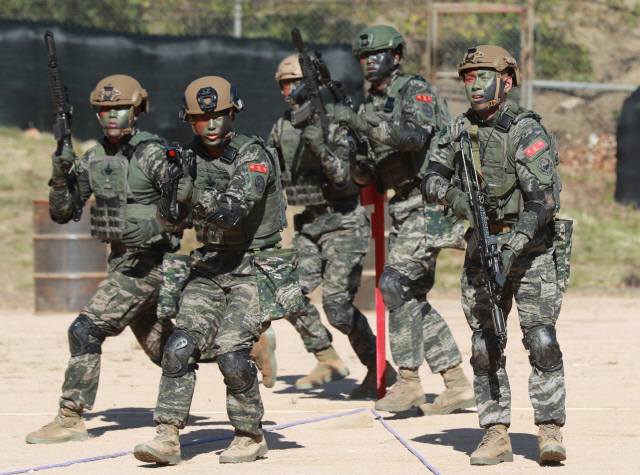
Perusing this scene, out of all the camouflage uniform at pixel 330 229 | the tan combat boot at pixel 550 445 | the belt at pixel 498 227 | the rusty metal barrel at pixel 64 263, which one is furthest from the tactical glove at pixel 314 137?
the rusty metal barrel at pixel 64 263

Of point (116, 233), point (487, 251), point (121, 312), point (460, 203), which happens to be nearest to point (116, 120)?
point (116, 233)

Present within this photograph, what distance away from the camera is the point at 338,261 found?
Answer: 286 inches

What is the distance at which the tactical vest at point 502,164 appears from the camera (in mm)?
5055

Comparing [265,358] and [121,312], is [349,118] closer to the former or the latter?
[265,358]

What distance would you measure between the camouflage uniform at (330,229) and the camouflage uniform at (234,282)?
1.78 meters

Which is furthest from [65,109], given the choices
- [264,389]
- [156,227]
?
[264,389]

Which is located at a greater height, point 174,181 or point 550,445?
point 174,181

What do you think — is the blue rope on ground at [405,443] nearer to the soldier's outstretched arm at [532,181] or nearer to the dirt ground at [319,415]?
the dirt ground at [319,415]

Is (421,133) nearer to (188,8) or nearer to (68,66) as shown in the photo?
(68,66)

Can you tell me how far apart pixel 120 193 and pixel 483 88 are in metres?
2.40

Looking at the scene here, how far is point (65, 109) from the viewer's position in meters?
6.45

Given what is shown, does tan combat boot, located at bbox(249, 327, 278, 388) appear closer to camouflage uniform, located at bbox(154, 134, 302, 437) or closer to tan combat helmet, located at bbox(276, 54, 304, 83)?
camouflage uniform, located at bbox(154, 134, 302, 437)

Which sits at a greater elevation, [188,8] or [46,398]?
[188,8]

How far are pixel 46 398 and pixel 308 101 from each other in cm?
298
